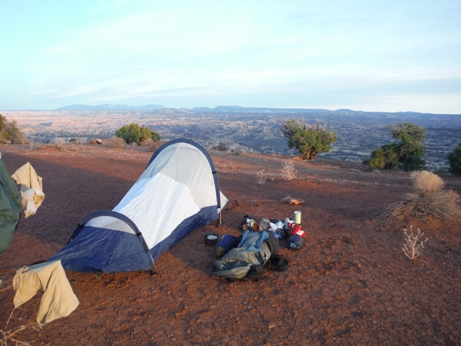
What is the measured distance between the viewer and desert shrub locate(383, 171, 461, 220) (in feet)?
26.5

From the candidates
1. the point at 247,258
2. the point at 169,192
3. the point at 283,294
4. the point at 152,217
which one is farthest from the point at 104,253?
the point at 283,294

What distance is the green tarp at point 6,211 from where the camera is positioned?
427cm

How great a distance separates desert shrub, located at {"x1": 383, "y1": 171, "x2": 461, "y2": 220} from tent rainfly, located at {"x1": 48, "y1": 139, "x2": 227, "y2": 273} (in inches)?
166

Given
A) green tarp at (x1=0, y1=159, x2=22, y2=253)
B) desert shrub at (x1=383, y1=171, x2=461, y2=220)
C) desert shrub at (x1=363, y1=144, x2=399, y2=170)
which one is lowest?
desert shrub at (x1=363, y1=144, x2=399, y2=170)

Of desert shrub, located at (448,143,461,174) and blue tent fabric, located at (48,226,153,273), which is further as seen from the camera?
desert shrub, located at (448,143,461,174)

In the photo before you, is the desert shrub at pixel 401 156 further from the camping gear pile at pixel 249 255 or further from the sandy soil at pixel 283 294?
the camping gear pile at pixel 249 255

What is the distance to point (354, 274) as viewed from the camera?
19.7 ft

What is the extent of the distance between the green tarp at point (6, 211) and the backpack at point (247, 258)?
3013mm

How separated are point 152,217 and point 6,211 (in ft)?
8.99

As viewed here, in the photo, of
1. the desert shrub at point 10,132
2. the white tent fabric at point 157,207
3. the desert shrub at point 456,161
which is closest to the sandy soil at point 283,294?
the white tent fabric at point 157,207

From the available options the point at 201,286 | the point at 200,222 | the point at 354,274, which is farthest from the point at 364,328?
the point at 200,222

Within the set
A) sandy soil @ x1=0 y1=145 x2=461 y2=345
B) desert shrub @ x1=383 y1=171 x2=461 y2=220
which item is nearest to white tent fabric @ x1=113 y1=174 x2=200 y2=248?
sandy soil @ x1=0 y1=145 x2=461 y2=345

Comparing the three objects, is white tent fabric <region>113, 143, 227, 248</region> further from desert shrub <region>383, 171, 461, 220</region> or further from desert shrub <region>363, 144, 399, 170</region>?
desert shrub <region>363, 144, 399, 170</region>

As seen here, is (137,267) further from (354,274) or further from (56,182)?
(56,182)
